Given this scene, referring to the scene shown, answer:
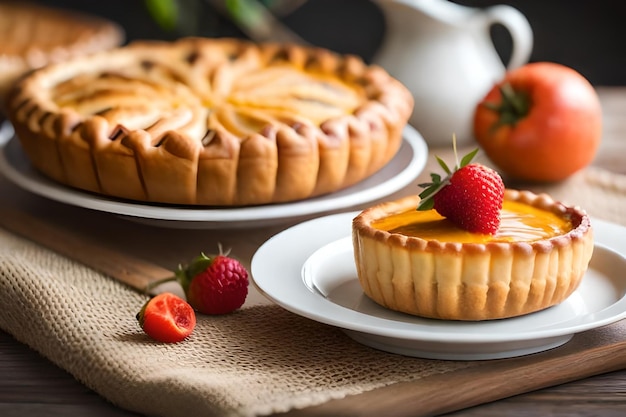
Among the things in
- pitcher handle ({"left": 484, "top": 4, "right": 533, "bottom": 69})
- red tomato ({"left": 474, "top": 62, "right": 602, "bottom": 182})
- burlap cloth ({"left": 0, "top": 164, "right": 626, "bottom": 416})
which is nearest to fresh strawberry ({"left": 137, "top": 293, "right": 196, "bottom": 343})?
burlap cloth ({"left": 0, "top": 164, "right": 626, "bottom": 416})

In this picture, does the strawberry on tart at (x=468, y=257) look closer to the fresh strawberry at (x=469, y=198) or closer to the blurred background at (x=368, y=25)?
the fresh strawberry at (x=469, y=198)

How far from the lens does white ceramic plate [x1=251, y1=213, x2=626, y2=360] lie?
135 cm

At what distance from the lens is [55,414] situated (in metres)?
1.36

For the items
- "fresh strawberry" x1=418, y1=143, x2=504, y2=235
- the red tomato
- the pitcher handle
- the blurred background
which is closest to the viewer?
"fresh strawberry" x1=418, y1=143, x2=504, y2=235

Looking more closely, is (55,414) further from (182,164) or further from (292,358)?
(182,164)

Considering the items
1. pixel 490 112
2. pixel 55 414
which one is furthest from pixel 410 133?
pixel 55 414

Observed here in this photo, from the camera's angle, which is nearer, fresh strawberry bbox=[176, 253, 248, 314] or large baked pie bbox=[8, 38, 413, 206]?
fresh strawberry bbox=[176, 253, 248, 314]

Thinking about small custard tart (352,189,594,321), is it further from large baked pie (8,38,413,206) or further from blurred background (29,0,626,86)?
blurred background (29,0,626,86)

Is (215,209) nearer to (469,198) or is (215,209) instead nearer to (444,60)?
(469,198)

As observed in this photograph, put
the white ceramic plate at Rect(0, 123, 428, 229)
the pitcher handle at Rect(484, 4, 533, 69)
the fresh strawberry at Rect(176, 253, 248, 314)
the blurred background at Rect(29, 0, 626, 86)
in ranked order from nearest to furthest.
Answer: the fresh strawberry at Rect(176, 253, 248, 314)
the white ceramic plate at Rect(0, 123, 428, 229)
the pitcher handle at Rect(484, 4, 533, 69)
the blurred background at Rect(29, 0, 626, 86)

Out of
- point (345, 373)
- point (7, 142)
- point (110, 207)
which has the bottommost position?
point (7, 142)

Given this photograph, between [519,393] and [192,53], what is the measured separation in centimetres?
139

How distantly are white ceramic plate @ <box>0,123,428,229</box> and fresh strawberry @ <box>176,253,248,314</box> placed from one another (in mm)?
234

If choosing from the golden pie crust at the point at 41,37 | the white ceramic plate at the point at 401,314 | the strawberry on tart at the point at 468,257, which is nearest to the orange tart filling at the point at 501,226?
the strawberry on tart at the point at 468,257
